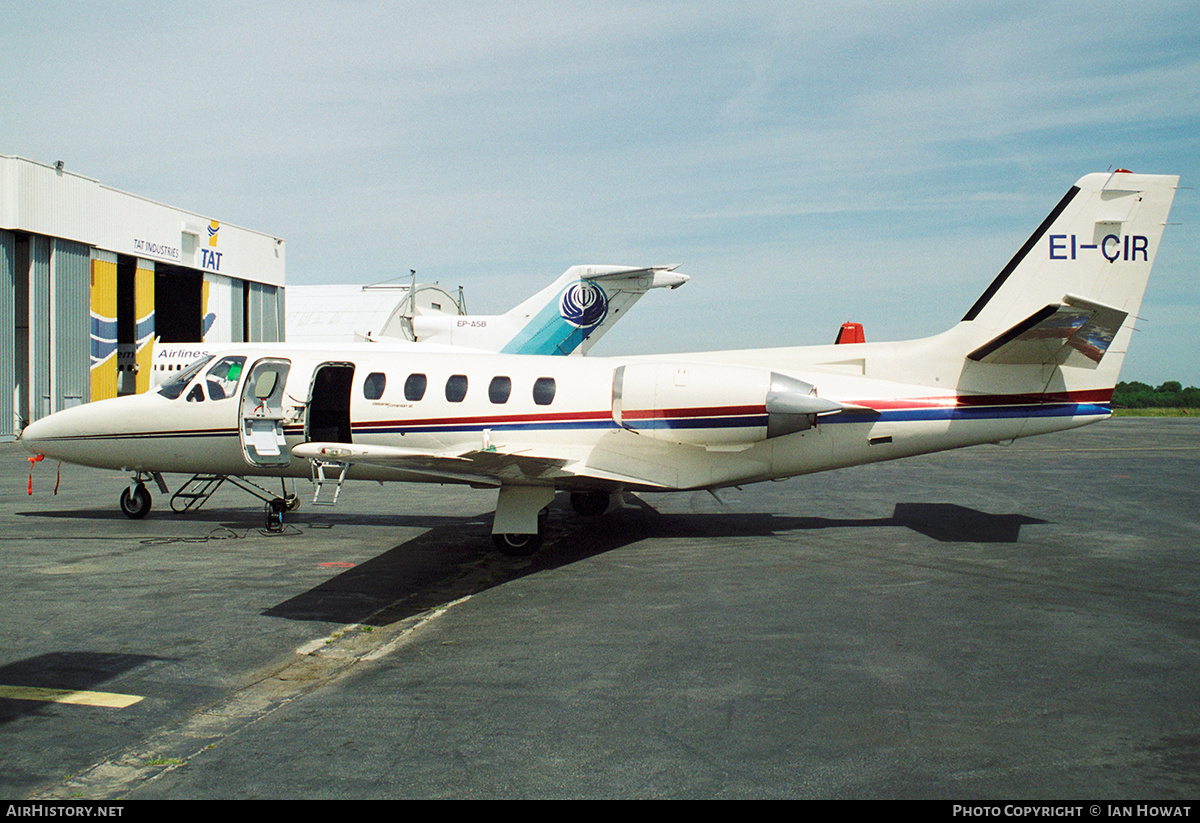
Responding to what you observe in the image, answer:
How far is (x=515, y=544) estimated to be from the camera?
10.9 metres

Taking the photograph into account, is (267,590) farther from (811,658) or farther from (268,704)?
(811,658)

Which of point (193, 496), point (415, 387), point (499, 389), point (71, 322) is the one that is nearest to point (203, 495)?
point (193, 496)

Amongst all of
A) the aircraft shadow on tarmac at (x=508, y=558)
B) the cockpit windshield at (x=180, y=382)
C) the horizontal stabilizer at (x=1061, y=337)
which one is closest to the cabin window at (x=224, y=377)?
the cockpit windshield at (x=180, y=382)

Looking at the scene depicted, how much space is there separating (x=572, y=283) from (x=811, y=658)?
19374 mm

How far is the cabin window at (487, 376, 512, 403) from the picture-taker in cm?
1180

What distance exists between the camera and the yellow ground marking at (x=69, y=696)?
5719 mm

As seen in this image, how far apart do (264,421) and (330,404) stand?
3.18 ft

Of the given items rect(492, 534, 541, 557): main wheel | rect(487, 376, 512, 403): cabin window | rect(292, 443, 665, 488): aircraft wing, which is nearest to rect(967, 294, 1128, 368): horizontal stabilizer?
rect(292, 443, 665, 488): aircraft wing

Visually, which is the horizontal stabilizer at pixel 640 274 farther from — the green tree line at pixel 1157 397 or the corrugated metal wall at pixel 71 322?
the green tree line at pixel 1157 397

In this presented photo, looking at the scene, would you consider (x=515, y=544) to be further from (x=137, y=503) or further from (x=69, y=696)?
(x=137, y=503)

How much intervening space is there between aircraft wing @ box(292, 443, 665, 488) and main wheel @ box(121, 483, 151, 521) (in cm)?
490

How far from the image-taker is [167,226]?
3703cm

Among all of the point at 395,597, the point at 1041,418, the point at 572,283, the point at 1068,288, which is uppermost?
the point at 572,283
